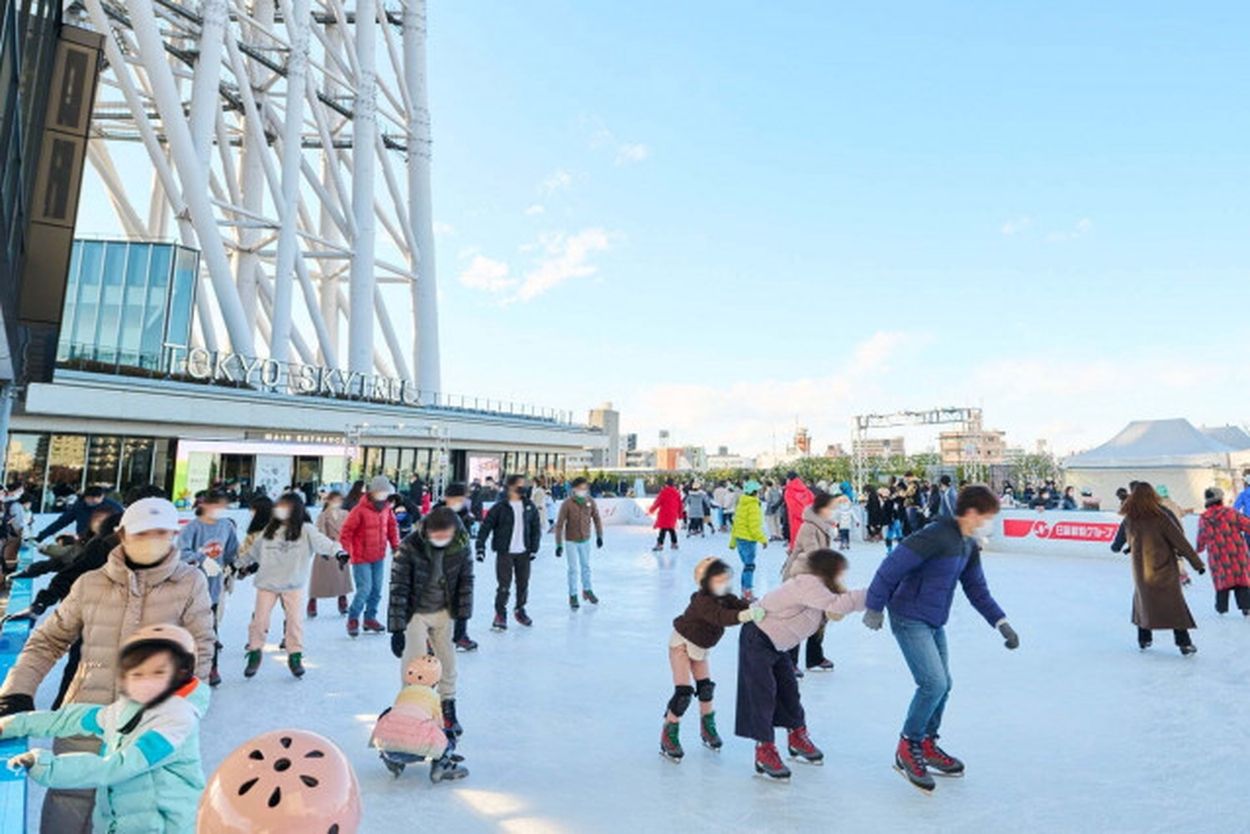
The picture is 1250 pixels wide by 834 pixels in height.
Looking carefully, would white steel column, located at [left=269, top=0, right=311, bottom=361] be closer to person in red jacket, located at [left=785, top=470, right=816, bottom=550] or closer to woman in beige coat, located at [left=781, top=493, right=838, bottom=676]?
person in red jacket, located at [left=785, top=470, right=816, bottom=550]

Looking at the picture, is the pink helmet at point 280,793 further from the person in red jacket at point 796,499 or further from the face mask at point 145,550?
the person in red jacket at point 796,499

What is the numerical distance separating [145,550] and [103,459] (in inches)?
826

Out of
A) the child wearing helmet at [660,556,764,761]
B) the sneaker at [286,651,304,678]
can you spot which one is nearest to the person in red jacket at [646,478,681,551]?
the sneaker at [286,651,304,678]

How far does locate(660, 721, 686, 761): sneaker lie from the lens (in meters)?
3.80

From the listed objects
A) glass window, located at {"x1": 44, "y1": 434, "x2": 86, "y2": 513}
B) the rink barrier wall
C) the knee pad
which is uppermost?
glass window, located at {"x1": 44, "y1": 434, "x2": 86, "y2": 513}

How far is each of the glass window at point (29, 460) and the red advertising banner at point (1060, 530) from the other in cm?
2379

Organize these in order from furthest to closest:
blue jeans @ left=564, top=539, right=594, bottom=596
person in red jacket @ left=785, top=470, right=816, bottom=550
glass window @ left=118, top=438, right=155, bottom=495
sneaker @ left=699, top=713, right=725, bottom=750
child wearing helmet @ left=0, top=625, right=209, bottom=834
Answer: glass window @ left=118, top=438, right=155, bottom=495
person in red jacket @ left=785, top=470, right=816, bottom=550
blue jeans @ left=564, top=539, right=594, bottom=596
sneaker @ left=699, top=713, right=725, bottom=750
child wearing helmet @ left=0, top=625, right=209, bottom=834

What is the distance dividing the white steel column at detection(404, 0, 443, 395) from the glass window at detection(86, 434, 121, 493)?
66.4ft

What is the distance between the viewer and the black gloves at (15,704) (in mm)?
2078

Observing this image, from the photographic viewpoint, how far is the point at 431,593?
165 inches

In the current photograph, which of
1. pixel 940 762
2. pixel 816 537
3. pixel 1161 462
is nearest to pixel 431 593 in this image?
pixel 940 762

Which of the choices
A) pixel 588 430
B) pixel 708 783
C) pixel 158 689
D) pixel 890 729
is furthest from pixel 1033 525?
pixel 588 430

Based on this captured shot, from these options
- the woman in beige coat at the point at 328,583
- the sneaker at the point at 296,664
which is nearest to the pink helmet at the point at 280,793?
the sneaker at the point at 296,664

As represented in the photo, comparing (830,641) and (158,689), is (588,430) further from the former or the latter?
(158,689)
